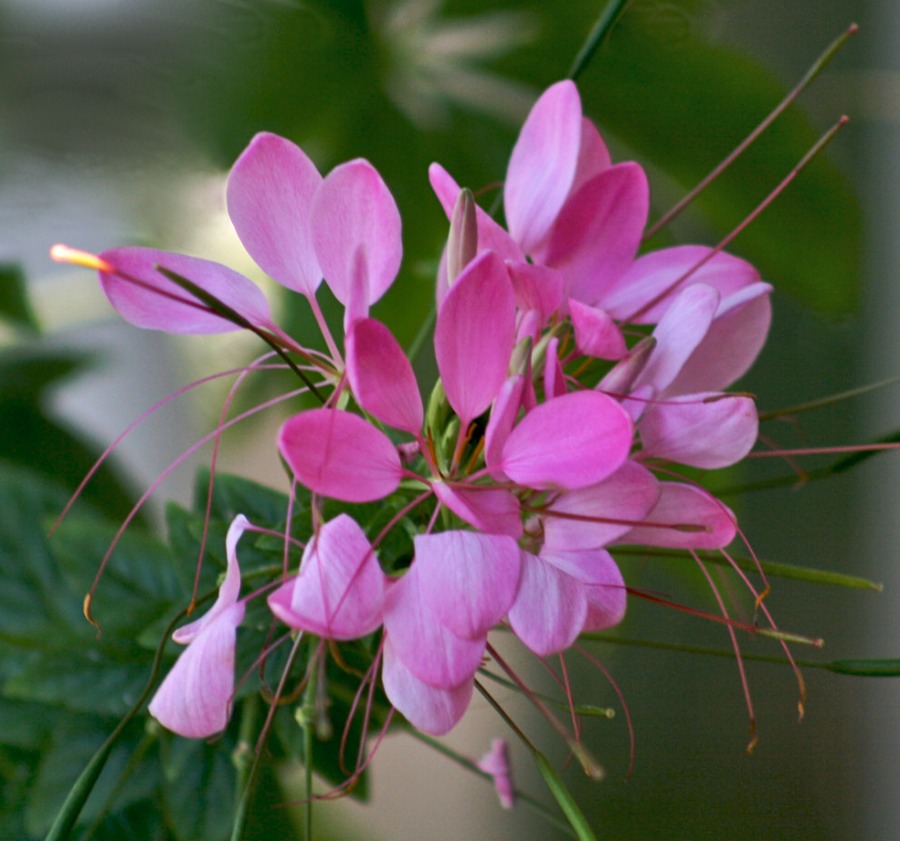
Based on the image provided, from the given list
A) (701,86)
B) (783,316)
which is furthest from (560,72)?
(783,316)

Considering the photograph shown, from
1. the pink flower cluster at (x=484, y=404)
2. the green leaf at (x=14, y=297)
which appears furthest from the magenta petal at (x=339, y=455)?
the green leaf at (x=14, y=297)

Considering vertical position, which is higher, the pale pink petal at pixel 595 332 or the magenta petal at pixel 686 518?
the pale pink petal at pixel 595 332

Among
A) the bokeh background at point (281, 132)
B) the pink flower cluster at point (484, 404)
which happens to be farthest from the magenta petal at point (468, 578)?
the bokeh background at point (281, 132)

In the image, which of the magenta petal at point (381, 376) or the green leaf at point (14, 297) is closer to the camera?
the magenta petal at point (381, 376)

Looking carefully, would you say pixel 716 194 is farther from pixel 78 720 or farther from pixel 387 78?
pixel 78 720

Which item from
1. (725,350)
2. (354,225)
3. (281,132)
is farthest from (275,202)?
(281,132)

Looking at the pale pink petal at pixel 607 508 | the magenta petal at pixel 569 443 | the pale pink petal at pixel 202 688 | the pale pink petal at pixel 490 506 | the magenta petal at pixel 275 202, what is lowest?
the pale pink petal at pixel 202 688

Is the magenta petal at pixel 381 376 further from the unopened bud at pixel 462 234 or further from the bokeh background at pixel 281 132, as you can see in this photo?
the bokeh background at pixel 281 132
